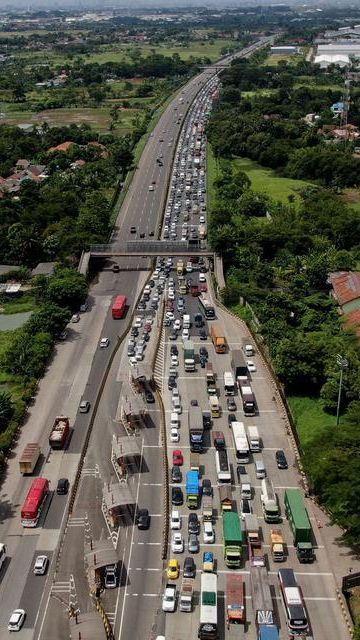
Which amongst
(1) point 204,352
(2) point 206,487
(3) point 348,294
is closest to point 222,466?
(2) point 206,487

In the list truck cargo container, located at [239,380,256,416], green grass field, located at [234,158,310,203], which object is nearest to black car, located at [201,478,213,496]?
truck cargo container, located at [239,380,256,416]

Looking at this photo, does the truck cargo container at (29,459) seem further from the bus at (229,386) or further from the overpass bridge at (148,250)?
the overpass bridge at (148,250)

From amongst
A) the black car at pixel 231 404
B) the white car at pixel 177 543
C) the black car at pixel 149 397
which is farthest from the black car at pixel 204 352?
the white car at pixel 177 543

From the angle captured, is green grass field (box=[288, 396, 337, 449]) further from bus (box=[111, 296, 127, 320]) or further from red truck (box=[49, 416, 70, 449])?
bus (box=[111, 296, 127, 320])

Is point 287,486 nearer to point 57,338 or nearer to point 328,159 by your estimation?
point 57,338

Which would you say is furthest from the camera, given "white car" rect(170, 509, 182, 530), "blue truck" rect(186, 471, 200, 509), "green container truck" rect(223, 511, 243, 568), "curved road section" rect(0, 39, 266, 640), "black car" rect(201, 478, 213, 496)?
"black car" rect(201, 478, 213, 496)
